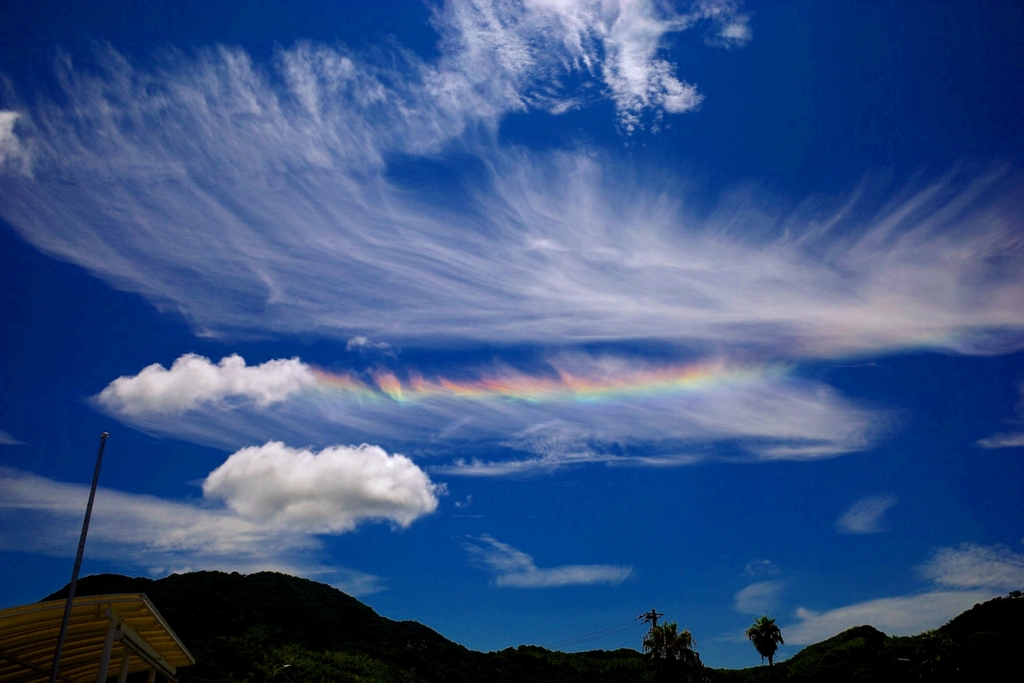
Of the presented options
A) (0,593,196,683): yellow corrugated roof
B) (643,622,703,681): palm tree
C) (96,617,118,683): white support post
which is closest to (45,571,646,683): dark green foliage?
(643,622,703,681): palm tree

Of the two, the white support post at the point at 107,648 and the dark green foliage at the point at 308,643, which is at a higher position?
the dark green foliage at the point at 308,643

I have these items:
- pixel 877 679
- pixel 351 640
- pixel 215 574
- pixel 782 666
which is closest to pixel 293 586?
pixel 215 574

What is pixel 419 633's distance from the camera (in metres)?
121

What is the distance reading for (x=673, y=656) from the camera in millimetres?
60906

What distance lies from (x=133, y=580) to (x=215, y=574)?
15.1 meters

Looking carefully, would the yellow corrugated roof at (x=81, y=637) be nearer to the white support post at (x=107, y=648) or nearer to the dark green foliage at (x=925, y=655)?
the white support post at (x=107, y=648)

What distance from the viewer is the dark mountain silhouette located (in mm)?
68125

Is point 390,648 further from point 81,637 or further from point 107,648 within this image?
point 107,648

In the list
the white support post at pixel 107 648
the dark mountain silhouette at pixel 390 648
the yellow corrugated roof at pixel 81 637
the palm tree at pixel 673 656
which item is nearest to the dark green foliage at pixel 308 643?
the dark mountain silhouette at pixel 390 648

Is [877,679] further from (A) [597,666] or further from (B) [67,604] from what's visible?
(B) [67,604]

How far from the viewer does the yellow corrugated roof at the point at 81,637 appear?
21.1 metres

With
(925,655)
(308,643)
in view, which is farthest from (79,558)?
(308,643)

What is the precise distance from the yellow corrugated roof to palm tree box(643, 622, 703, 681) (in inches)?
1622

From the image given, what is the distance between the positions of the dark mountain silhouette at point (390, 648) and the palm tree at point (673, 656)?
11751mm
